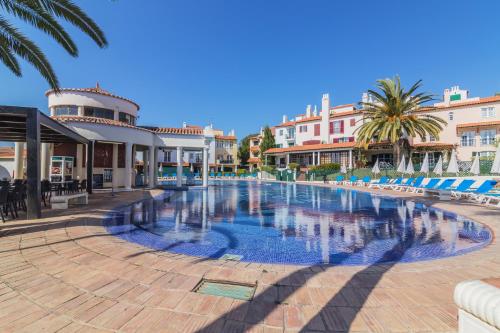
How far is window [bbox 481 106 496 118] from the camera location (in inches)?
1299

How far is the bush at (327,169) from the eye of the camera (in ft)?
113

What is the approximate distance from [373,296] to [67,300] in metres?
3.79

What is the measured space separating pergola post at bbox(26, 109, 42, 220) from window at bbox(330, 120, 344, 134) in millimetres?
40585

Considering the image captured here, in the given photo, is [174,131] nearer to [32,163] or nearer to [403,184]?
[32,163]

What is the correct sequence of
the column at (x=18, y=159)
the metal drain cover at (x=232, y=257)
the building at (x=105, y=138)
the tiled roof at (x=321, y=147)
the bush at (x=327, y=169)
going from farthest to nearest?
the tiled roof at (x=321, y=147) → the bush at (x=327, y=169) → the building at (x=105, y=138) → the column at (x=18, y=159) → the metal drain cover at (x=232, y=257)

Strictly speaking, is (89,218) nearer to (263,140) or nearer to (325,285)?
(325,285)

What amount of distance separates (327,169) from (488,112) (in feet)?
69.5

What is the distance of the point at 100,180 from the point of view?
20.9 meters

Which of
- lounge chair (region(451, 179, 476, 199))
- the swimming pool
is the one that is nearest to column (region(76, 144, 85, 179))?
the swimming pool

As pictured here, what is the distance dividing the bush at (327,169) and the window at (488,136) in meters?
17.7

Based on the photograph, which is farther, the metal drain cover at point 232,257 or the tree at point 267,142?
the tree at point 267,142

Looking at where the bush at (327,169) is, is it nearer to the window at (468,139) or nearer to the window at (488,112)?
the window at (468,139)

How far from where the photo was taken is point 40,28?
7.93 metres

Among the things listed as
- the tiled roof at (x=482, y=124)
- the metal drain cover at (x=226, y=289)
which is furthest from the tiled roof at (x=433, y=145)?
the metal drain cover at (x=226, y=289)
